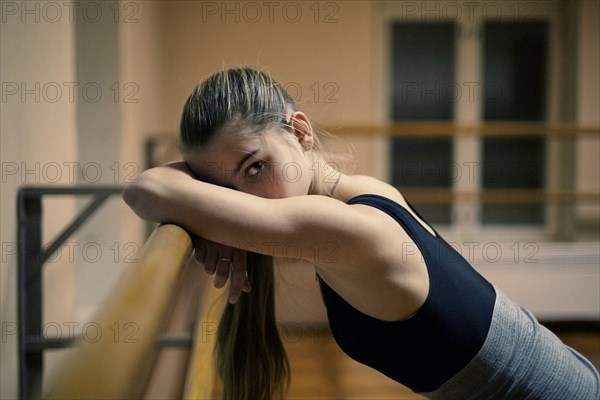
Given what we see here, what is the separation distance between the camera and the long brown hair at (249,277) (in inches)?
29.6

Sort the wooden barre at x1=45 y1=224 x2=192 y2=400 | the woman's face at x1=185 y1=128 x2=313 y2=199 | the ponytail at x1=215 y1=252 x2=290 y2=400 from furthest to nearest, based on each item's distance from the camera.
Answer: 1. the ponytail at x1=215 y1=252 x2=290 y2=400
2. the woman's face at x1=185 y1=128 x2=313 y2=199
3. the wooden barre at x1=45 y1=224 x2=192 y2=400

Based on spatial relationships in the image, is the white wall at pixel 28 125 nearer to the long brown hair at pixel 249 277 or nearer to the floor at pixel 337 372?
the long brown hair at pixel 249 277

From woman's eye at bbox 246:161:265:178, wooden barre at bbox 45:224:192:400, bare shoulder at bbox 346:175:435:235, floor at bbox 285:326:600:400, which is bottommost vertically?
floor at bbox 285:326:600:400

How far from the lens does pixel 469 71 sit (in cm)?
412

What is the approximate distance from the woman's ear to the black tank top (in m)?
0.09

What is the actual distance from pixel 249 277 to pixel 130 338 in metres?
0.66

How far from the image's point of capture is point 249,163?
742 mm

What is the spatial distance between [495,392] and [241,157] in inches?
17.4

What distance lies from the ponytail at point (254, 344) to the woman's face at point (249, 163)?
232 mm

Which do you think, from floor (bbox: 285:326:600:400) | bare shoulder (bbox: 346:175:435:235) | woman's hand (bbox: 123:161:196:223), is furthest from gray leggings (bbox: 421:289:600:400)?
floor (bbox: 285:326:600:400)

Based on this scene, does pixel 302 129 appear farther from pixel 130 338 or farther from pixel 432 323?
pixel 130 338

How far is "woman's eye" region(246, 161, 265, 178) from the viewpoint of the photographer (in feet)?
2.46

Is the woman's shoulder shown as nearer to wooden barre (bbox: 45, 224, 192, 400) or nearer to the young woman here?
the young woman

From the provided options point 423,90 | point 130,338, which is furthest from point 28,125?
point 423,90
